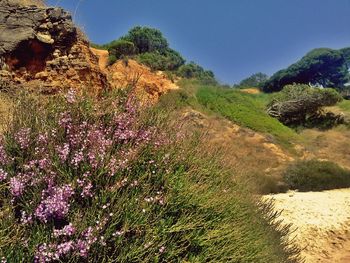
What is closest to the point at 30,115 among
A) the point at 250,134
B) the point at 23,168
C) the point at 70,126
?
the point at 70,126

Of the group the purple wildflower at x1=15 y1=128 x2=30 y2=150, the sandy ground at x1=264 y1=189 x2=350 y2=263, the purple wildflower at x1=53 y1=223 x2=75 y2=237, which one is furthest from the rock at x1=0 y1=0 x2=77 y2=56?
the purple wildflower at x1=53 y1=223 x2=75 y2=237

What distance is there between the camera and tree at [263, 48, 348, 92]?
57625 millimetres

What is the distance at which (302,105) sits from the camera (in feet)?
121

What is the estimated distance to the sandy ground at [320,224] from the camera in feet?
32.8

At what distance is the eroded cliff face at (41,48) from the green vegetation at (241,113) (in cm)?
2032

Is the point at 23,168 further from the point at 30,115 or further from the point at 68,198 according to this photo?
the point at 30,115

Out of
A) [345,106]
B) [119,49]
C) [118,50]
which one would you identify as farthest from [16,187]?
[345,106]

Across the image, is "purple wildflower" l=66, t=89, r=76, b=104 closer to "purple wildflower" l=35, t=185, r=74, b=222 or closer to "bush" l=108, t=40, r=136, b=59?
"purple wildflower" l=35, t=185, r=74, b=222

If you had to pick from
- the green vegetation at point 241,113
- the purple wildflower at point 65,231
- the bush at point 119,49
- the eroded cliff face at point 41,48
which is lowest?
the purple wildflower at point 65,231

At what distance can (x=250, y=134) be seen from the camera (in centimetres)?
2666

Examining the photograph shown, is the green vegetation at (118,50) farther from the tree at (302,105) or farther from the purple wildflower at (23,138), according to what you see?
the purple wildflower at (23,138)

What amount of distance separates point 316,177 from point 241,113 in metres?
12.3

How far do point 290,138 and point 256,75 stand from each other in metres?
46.9

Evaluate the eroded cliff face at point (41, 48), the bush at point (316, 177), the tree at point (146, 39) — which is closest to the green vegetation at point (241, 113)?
the bush at point (316, 177)
